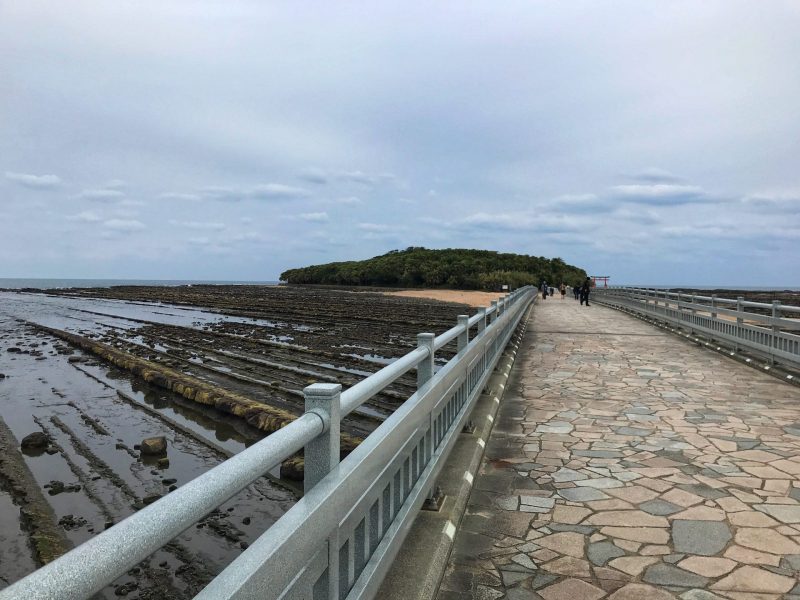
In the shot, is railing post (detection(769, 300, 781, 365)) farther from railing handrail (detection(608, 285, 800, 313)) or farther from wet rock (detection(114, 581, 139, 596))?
wet rock (detection(114, 581, 139, 596))

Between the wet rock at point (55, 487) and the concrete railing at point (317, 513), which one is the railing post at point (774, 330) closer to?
the concrete railing at point (317, 513)

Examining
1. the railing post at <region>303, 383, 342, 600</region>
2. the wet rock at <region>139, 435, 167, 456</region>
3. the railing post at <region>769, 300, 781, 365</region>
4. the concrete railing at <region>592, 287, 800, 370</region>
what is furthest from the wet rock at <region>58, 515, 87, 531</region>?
the railing post at <region>769, 300, 781, 365</region>

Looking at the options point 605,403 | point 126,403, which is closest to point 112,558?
point 605,403

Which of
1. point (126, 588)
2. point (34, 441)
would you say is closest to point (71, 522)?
point (126, 588)

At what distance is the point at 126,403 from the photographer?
40.0 ft

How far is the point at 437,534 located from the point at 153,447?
6.14m

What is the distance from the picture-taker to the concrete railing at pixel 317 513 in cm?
123

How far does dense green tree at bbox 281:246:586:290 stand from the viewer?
72375mm

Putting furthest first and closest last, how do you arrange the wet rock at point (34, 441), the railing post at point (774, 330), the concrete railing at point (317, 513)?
the railing post at point (774, 330)
the wet rock at point (34, 441)
the concrete railing at point (317, 513)

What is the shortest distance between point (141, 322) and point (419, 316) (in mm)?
16140

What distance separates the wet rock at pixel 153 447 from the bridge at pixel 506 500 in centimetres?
487

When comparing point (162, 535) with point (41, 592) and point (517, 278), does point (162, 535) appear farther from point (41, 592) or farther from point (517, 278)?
point (517, 278)

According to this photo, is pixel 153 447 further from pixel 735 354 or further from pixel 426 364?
pixel 735 354

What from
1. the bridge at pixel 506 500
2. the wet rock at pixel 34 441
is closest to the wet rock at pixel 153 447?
the wet rock at pixel 34 441
